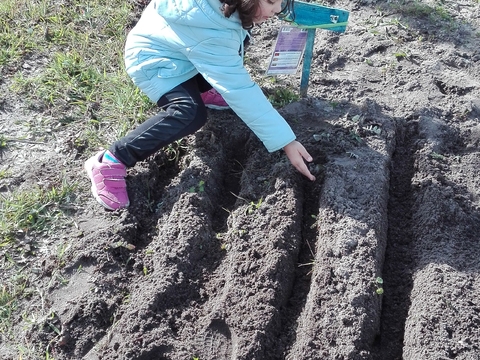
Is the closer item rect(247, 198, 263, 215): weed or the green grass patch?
rect(247, 198, 263, 215): weed

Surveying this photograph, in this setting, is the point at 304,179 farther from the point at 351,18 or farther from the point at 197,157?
the point at 351,18

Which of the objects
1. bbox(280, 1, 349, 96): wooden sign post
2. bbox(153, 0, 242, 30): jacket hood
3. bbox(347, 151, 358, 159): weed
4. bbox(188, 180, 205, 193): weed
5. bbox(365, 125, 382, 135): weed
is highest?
bbox(153, 0, 242, 30): jacket hood

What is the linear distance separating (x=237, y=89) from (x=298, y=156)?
455mm

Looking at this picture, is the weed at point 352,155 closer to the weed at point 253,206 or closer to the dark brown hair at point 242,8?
the weed at point 253,206

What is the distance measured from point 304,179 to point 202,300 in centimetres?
86

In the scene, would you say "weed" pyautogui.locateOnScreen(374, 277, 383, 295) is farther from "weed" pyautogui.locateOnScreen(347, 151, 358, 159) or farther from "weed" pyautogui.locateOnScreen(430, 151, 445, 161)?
"weed" pyautogui.locateOnScreen(430, 151, 445, 161)

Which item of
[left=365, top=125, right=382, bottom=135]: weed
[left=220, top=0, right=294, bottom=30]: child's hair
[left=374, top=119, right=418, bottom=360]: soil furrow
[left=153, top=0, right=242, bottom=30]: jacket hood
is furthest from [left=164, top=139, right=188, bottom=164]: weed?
[left=374, top=119, right=418, bottom=360]: soil furrow

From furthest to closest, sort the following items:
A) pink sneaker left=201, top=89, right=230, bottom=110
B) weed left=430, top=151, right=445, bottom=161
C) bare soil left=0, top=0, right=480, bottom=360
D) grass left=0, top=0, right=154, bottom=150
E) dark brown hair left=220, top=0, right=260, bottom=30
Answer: grass left=0, top=0, right=154, bottom=150 < pink sneaker left=201, top=89, right=230, bottom=110 < weed left=430, top=151, right=445, bottom=161 < dark brown hair left=220, top=0, right=260, bottom=30 < bare soil left=0, top=0, right=480, bottom=360

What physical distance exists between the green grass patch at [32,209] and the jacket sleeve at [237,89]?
39.7 inches

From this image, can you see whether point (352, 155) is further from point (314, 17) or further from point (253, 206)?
point (314, 17)

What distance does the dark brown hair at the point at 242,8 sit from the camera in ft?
8.79

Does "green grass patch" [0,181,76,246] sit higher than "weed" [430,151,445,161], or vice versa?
"green grass patch" [0,181,76,246]

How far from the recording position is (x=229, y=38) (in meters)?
2.86

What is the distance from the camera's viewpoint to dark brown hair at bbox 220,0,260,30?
2678 millimetres
